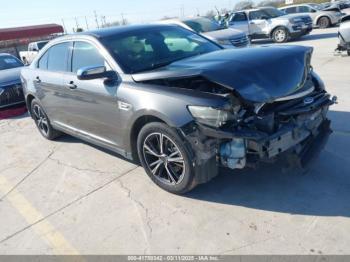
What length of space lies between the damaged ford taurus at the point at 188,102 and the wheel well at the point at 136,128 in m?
0.01

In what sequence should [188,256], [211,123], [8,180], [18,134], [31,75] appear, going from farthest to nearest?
[18,134]
[31,75]
[8,180]
[211,123]
[188,256]

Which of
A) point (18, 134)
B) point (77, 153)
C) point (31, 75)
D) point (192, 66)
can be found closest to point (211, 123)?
point (192, 66)

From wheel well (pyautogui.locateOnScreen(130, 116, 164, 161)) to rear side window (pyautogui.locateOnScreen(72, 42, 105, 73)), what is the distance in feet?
3.08

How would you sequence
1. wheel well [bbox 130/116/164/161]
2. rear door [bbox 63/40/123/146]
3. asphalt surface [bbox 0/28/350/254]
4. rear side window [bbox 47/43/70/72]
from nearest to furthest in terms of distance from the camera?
asphalt surface [bbox 0/28/350/254] < wheel well [bbox 130/116/164/161] < rear door [bbox 63/40/123/146] < rear side window [bbox 47/43/70/72]

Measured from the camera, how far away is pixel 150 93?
400cm

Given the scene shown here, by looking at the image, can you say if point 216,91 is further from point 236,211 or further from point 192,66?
point 236,211

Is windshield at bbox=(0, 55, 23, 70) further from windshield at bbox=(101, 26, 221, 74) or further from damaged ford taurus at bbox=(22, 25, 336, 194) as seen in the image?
windshield at bbox=(101, 26, 221, 74)

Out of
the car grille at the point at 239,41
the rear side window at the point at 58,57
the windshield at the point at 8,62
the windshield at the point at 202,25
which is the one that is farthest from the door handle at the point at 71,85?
the windshield at the point at 202,25

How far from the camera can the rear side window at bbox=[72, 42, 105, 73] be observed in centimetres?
473

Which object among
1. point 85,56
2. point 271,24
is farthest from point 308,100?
point 271,24

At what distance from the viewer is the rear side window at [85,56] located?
473cm

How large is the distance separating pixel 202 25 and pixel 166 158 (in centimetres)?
986

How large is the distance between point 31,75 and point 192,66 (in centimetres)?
372

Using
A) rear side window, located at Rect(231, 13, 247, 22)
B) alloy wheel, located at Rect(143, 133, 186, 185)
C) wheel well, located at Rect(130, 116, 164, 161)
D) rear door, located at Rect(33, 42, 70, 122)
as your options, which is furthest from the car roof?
rear side window, located at Rect(231, 13, 247, 22)
